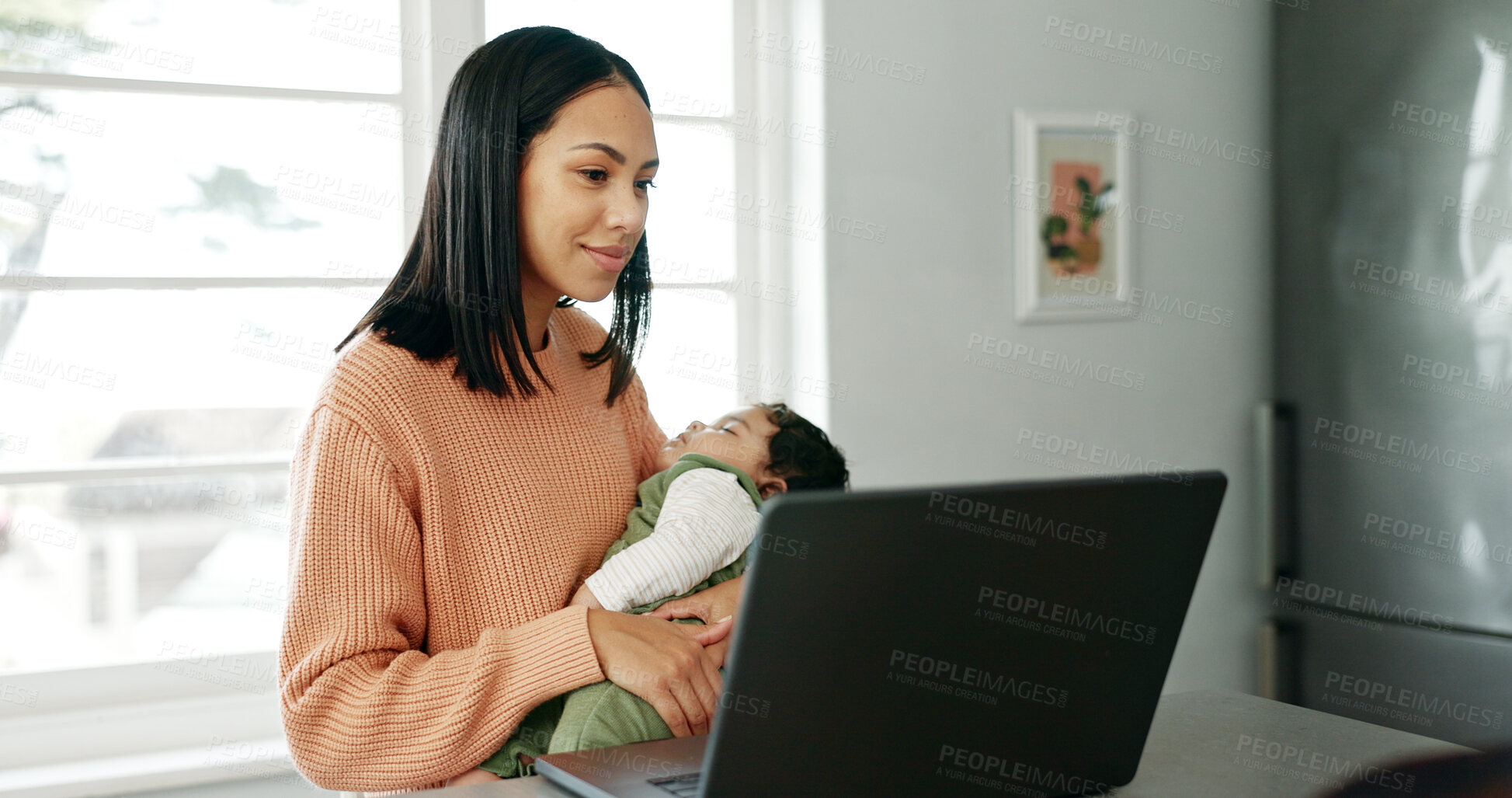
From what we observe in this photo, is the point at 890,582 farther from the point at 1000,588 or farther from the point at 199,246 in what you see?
the point at 199,246

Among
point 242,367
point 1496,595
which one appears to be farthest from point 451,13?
point 1496,595

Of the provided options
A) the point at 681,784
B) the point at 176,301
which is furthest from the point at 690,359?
the point at 681,784

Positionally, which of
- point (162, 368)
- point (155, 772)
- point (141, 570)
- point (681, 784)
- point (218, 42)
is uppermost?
point (218, 42)

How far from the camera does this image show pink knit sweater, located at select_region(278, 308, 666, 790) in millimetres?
1091

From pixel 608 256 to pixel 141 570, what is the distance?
4.39 feet

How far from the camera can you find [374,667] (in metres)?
1.11

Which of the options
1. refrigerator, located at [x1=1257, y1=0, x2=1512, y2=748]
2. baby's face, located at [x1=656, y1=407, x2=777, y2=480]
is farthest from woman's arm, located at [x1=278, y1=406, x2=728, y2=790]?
refrigerator, located at [x1=1257, y1=0, x2=1512, y2=748]

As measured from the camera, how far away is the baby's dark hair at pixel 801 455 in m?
1.68

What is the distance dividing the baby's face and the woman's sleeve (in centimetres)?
53

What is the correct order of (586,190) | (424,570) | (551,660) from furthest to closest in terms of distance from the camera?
(586,190) < (424,570) < (551,660)

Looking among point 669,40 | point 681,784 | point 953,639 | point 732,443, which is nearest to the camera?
point 953,639

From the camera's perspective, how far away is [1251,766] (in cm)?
95

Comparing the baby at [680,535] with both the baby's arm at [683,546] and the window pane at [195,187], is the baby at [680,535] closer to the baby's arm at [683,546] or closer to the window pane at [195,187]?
the baby's arm at [683,546]

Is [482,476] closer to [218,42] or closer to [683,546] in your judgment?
[683,546]
